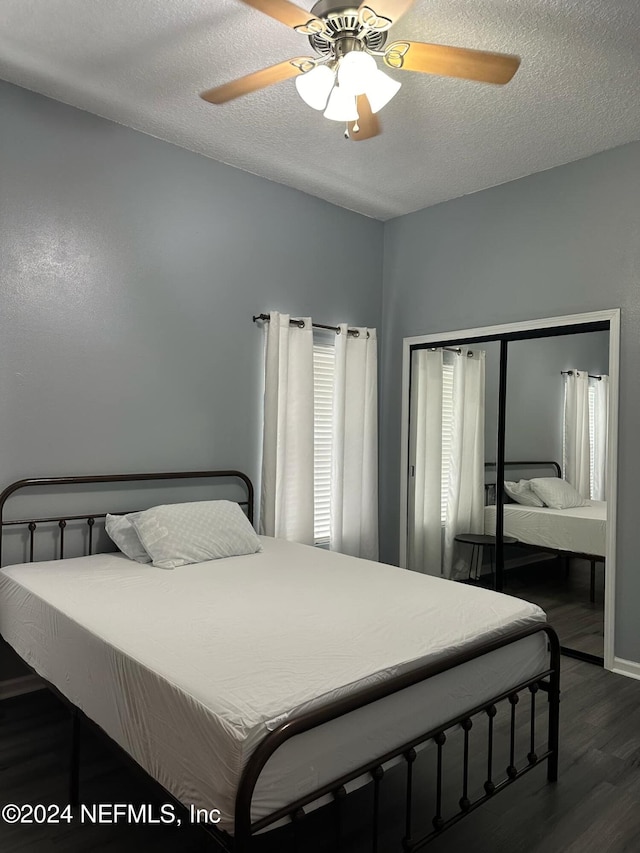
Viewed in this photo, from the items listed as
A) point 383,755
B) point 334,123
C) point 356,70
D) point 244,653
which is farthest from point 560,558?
point 356,70

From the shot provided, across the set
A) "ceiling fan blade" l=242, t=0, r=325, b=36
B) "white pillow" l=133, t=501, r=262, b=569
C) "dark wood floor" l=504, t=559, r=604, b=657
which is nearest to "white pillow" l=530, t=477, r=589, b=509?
"dark wood floor" l=504, t=559, r=604, b=657

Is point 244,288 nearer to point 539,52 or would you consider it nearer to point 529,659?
point 539,52

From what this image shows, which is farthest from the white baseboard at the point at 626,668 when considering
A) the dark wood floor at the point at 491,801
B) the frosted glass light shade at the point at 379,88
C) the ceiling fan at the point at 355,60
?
the frosted glass light shade at the point at 379,88

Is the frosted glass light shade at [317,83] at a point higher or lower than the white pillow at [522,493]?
higher

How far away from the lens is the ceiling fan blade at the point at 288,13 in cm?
182

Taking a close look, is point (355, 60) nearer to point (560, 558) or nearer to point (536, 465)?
point (536, 465)

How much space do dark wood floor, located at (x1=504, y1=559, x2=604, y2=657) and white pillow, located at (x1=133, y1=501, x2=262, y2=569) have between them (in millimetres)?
1753

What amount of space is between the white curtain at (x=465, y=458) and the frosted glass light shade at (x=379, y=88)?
226cm

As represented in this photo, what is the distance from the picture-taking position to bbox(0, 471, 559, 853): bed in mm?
1476

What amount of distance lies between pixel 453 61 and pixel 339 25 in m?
0.39

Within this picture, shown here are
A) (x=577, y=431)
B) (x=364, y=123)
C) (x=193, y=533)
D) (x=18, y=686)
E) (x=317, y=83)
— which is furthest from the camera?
(x=577, y=431)

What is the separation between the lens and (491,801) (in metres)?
2.16

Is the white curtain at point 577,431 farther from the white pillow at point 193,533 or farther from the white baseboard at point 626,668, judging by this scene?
the white pillow at point 193,533

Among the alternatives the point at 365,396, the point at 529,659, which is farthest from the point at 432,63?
the point at 365,396
